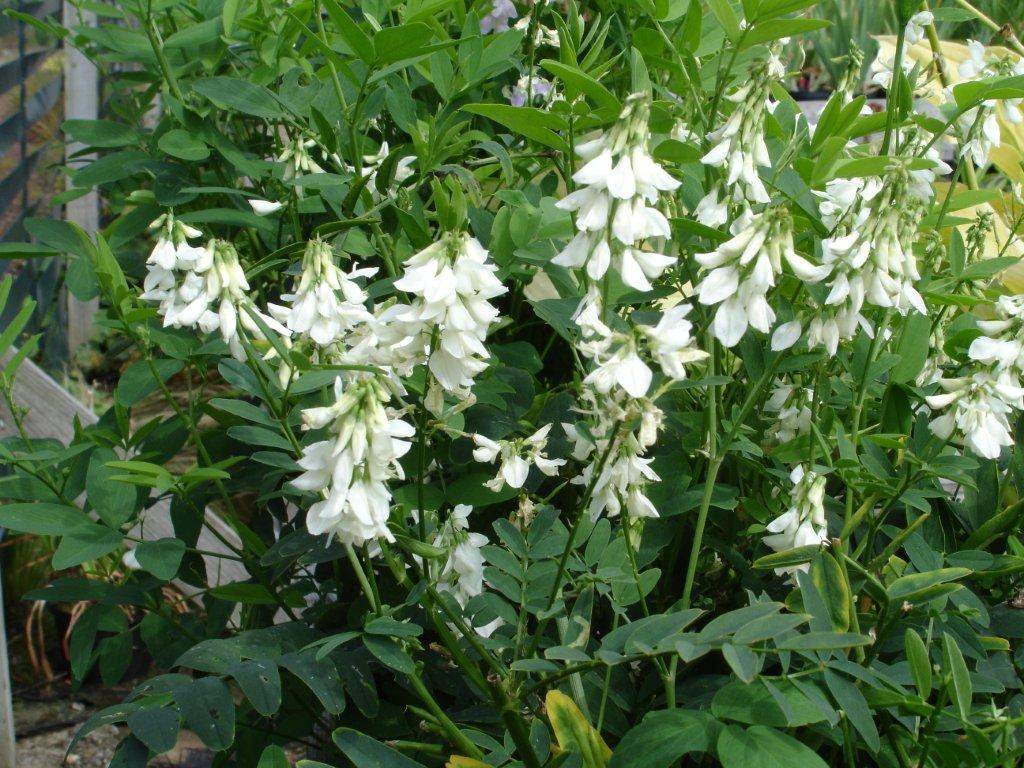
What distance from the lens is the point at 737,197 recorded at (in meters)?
0.93

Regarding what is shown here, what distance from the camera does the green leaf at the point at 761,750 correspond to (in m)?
0.73

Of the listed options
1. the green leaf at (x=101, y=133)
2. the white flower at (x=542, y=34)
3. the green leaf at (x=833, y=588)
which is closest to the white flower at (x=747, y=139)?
the green leaf at (x=833, y=588)

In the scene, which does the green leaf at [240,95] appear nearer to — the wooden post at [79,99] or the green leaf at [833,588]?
the green leaf at [833,588]

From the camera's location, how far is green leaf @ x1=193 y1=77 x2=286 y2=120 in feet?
3.56

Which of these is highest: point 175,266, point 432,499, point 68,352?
point 175,266

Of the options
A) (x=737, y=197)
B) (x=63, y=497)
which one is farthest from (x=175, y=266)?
(x=737, y=197)

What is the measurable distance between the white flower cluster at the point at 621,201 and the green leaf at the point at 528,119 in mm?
108

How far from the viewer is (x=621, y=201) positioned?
750 mm

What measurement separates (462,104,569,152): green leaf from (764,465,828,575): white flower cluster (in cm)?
39

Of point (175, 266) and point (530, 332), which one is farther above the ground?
point (175, 266)

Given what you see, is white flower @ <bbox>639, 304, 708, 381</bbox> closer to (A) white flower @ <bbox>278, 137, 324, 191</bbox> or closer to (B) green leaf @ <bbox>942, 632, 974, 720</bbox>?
(B) green leaf @ <bbox>942, 632, 974, 720</bbox>

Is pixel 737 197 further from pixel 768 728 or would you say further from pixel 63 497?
pixel 63 497

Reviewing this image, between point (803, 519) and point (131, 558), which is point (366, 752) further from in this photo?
point (131, 558)

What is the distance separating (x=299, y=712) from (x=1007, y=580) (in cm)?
83
